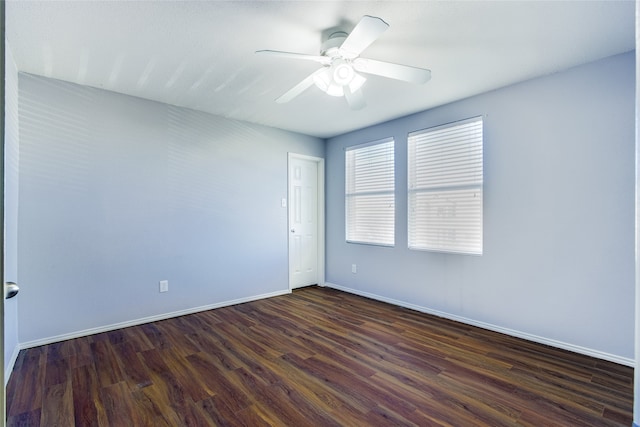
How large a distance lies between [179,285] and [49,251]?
1.23 meters

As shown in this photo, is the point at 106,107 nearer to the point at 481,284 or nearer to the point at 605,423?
the point at 481,284

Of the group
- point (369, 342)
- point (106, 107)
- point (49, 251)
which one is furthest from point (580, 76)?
point (49, 251)

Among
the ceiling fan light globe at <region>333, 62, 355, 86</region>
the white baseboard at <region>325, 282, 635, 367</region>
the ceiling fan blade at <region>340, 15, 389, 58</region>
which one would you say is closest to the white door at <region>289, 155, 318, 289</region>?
the white baseboard at <region>325, 282, 635, 367</region>

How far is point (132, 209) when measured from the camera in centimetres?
318

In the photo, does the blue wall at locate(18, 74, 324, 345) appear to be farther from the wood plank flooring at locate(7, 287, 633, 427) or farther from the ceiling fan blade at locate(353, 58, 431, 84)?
the ceiling fan blade at locate(353, 58, 431, 84)

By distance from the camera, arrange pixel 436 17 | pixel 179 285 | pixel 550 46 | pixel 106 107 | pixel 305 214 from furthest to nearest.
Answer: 1. pixel 305 214
2. pixel 179 285
3. pixel 106 107
4. pixel 550 46
5. pixel 436 17

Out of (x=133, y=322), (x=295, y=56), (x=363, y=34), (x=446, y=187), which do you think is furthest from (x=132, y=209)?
(x=446, y=187)

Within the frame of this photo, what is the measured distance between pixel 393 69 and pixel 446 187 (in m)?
1.77

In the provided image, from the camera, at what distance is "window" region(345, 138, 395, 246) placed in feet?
13.2

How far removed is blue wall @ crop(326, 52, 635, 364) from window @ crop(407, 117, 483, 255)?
0.33 ft

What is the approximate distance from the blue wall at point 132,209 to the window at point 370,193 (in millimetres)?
1113

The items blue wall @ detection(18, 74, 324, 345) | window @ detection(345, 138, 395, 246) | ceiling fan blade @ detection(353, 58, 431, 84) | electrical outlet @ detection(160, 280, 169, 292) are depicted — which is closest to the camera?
ceiling fan blade @ detection(353, 58, 431, 84)

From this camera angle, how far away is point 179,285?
3502 mm

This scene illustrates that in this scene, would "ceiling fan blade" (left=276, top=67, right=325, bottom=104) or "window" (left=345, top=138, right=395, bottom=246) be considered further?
"window" (left=345, top=138, right=395, bottom=246)
